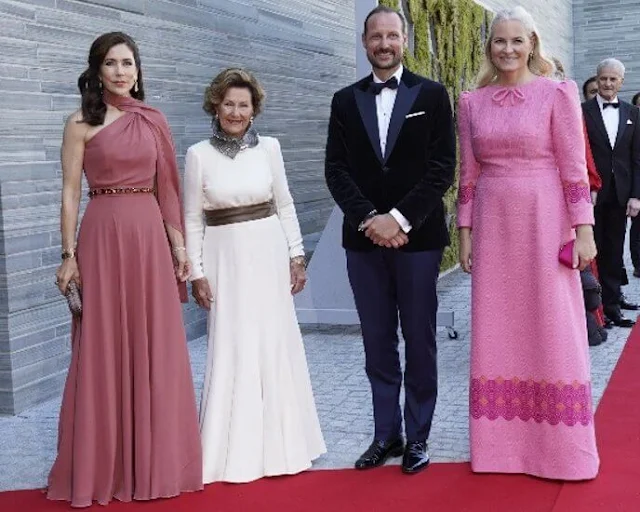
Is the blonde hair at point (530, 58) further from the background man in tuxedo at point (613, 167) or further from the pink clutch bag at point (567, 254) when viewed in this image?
the background man in tuxedo at point (613, 167)

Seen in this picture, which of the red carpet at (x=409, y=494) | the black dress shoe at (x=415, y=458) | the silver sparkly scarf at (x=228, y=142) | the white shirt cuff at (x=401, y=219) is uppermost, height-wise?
the silver sparkly scarf at (x=228, y=142)

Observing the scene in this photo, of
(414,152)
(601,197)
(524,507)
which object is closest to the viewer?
(524,507)

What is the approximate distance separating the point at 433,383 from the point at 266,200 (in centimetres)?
98

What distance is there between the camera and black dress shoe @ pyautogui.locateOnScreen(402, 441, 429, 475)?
398 centimetres

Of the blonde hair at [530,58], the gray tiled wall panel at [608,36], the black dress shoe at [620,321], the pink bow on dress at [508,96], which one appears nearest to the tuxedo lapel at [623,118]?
the black dress shoe at [620,321]

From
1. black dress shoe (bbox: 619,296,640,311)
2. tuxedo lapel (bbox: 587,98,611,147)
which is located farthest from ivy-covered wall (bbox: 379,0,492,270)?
black dress shoe (bbox: 619,296,640,311)

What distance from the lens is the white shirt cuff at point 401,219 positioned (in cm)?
373

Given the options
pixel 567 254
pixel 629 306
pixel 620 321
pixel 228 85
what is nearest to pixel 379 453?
pixel 567 254

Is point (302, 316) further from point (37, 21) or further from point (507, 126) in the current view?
point (507, 126)

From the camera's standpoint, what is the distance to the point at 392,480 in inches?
154

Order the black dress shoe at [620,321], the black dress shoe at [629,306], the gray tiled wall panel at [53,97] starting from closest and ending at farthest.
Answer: the gray tiled wall panel at [53,97], the black dress shoe at [620,321], the black dress shoe at [629,306]

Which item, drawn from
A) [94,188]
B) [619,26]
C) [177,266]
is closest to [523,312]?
[177,266]

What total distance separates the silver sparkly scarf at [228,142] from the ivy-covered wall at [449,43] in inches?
121

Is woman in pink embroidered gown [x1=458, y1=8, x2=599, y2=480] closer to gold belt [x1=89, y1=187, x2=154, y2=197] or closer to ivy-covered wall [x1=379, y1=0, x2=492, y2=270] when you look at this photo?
gold belt [x1=89, y1=187, x2=154, y2=197]
